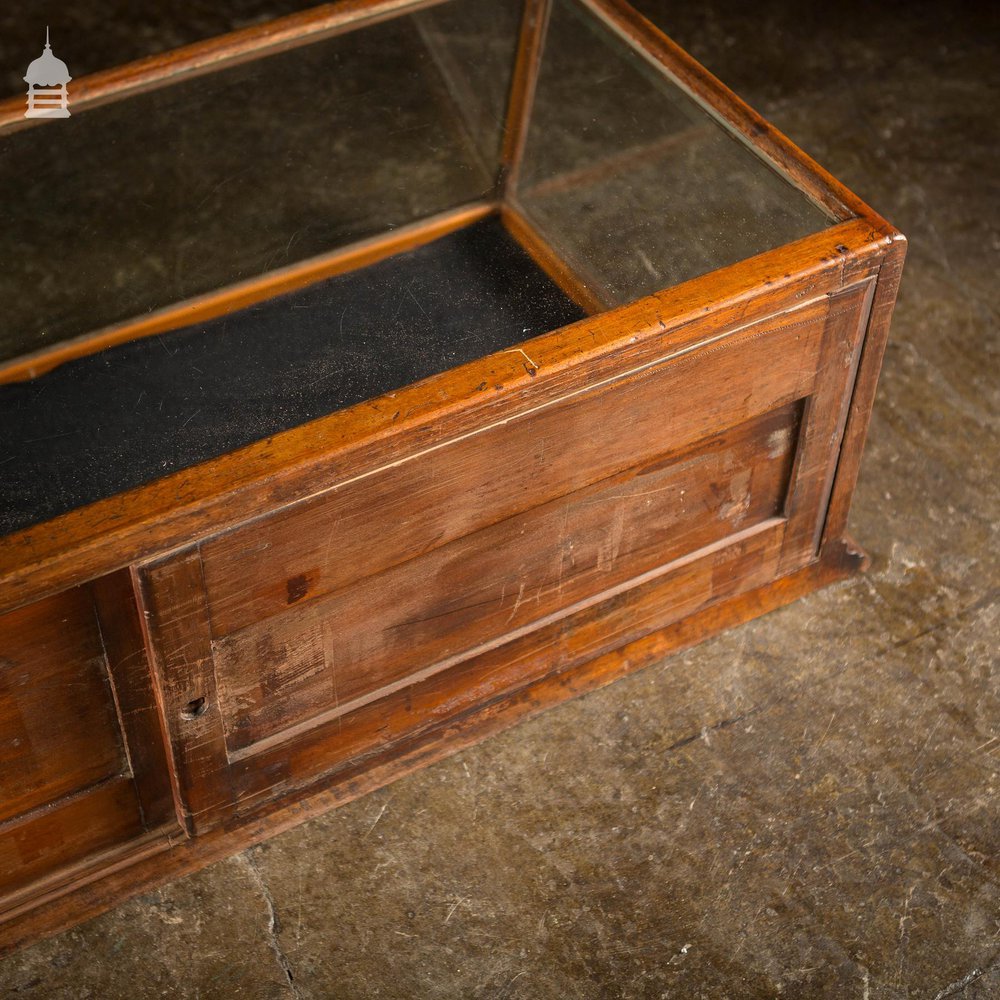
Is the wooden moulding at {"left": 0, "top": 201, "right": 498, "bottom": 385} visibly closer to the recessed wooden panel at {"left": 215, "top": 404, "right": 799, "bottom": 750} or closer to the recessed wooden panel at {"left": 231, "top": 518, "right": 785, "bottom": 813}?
the recessed wooden panel at {"left": 215, "top": 404, "right": 799, "bottom": 750}

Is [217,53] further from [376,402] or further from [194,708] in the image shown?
[194,708]

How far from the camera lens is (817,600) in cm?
234

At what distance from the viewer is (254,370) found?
1802 millimetres

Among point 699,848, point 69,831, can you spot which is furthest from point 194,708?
point 699,848

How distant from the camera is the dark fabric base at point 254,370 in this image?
168 centimetres

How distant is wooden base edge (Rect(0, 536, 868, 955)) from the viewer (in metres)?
1.94

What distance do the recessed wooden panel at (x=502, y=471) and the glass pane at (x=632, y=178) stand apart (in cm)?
12

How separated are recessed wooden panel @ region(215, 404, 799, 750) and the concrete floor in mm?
211

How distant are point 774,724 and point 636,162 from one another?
A: 79 cm

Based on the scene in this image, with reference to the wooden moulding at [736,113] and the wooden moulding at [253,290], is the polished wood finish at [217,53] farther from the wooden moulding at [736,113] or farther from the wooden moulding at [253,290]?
the wooden moulding at [253,290]

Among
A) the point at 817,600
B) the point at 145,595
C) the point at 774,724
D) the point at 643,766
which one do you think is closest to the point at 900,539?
the point at 817,600

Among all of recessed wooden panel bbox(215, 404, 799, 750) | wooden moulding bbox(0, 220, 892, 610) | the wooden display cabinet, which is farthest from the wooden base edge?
wooden moulding bbox(0, 220, 892, 610)

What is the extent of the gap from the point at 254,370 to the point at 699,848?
0.84 m

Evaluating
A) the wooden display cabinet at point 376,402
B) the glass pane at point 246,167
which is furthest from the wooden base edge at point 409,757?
the glass pane at point 246,167
